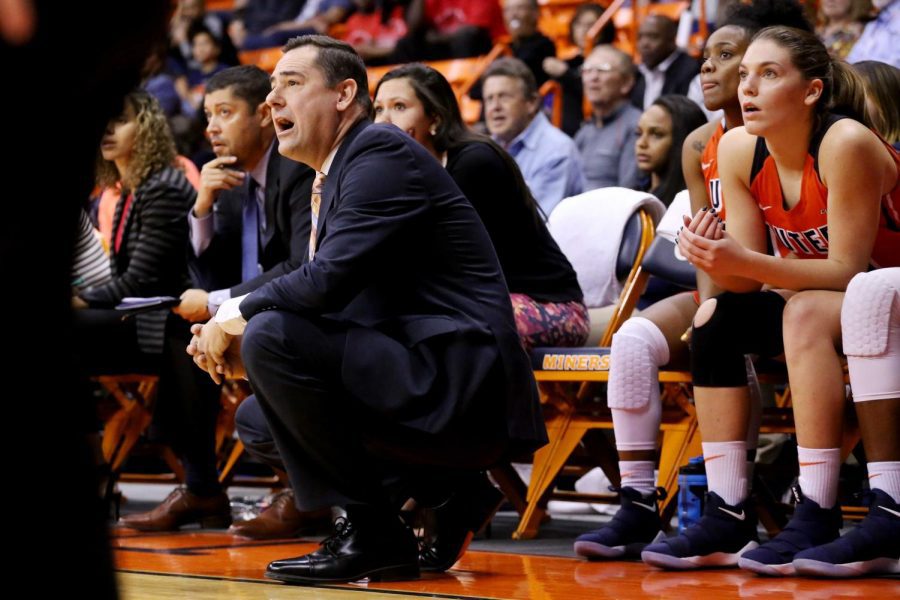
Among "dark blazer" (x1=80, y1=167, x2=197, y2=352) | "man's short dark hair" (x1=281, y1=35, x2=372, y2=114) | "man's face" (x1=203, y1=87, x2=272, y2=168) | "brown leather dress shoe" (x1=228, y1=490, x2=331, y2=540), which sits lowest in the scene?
"brown leather dress shoe" (x1=228, y1=490, x2=331, y2=540)

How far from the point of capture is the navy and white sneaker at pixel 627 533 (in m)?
3.53

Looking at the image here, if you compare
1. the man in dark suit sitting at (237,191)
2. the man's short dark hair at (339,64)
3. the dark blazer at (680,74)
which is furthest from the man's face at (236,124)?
the dark blazer at (680,74)

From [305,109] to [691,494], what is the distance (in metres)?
1.47

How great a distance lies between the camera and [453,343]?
310 centimetres

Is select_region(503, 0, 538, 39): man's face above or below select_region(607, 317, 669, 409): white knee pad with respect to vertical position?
above

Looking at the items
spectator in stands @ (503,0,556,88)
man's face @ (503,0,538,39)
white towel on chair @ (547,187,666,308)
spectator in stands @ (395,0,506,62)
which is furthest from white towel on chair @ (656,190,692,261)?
spectator in stands @ (395,0,506,62)

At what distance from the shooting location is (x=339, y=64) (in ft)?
11.2

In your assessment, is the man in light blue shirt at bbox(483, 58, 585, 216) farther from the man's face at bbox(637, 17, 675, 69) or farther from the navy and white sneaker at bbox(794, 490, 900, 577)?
the navy and white sneaker at bbox(794, 490, 900, 577)

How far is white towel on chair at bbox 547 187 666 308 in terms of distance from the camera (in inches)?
180

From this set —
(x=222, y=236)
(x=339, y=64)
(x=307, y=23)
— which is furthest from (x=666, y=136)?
(x=307, y=23)

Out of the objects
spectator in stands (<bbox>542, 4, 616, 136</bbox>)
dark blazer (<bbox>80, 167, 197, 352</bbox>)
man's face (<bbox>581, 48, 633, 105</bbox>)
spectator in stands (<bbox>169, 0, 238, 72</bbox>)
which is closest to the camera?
dark blazer (<bbox>80, 167, 197, 352</bbox>)

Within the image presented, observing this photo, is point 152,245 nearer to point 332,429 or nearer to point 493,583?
point 332,429

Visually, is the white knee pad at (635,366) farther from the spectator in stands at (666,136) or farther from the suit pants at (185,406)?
the suit pants at (185,406)

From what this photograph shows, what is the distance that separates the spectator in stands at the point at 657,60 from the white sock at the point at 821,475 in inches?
168
